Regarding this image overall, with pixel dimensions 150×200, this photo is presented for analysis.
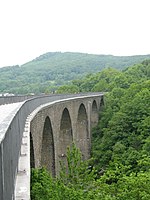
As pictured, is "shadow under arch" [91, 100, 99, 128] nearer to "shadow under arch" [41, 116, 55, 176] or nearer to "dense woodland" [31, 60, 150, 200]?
"dense woodland" [31, 60, 150, 200]

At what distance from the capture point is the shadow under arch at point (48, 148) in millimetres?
20594

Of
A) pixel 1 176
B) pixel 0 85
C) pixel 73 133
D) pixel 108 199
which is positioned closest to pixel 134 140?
pixel 73 133

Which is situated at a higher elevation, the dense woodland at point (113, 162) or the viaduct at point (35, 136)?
the viaduct at point (35, 136)

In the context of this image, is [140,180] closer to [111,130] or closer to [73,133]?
[73,133]

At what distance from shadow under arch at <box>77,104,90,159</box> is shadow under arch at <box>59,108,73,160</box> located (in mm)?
8398

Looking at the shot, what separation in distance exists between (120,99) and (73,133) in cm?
2297

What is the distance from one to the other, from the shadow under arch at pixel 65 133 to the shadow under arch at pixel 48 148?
21.1ft

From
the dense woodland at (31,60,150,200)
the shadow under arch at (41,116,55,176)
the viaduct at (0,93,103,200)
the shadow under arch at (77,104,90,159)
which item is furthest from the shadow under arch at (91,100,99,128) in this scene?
the shadow under arch at (41,116,55,176)

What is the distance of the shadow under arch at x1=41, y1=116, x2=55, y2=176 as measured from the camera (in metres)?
20.6

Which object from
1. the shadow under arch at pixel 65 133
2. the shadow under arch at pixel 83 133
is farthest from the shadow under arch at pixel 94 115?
the shadow under arch at pixel 65 133

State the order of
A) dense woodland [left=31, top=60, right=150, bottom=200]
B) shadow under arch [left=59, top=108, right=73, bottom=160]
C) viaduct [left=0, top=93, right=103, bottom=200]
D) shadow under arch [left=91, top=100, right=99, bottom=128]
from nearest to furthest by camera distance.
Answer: viaduct [left=0, top=93, right=103, bottom=200]
dense woodland [left=31, top=60, right=150, bottom=200]
shadow under arch [left=59, top=108, right=73, bottom=160]
shadow under arch [left=91, top=100, right=99, bottom=128]

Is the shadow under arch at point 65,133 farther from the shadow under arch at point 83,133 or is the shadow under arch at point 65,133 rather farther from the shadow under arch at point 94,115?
the shadow under arch at point 94,115

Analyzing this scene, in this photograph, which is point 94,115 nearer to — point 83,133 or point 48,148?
point 83,133

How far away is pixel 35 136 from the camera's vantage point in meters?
14.7
